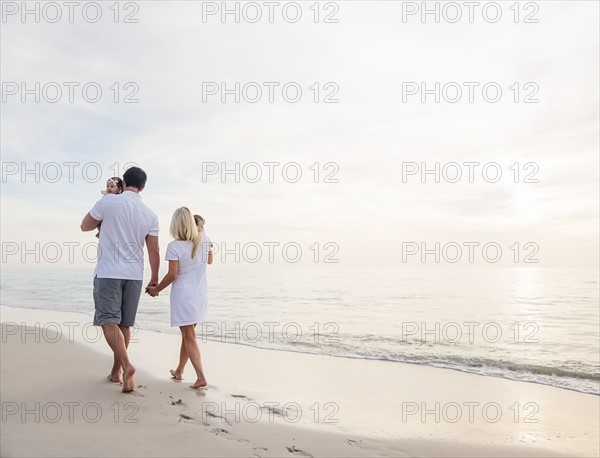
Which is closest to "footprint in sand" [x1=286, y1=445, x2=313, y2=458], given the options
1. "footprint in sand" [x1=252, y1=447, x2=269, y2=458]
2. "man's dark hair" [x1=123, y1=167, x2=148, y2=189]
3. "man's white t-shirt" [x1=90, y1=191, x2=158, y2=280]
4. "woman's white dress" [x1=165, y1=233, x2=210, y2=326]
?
"footprint in sand" [x1=252, y1=447, x2=269, y2=458]

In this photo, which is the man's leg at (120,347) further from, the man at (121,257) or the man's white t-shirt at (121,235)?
the man's white t-shirt at (121,235)

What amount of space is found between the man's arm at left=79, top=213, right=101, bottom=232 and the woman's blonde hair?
84 cm

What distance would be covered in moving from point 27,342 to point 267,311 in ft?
35.4

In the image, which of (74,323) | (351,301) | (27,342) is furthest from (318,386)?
(351,301)

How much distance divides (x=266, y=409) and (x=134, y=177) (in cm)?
297

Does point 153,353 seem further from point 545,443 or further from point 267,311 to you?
point 267,311

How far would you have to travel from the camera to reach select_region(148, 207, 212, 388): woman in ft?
18.0

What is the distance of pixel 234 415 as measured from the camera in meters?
4.99

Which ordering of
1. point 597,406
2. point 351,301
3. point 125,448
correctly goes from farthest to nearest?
1. point 351,301
2. point 597,406
3. point 125,448

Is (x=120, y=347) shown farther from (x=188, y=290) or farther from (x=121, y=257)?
(x=188, y=290)

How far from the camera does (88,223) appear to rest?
16.0 ft

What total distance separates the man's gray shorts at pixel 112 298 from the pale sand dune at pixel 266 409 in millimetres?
768

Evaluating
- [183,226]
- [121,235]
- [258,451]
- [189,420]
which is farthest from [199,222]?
[258,451]

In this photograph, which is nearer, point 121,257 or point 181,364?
point 121,257
